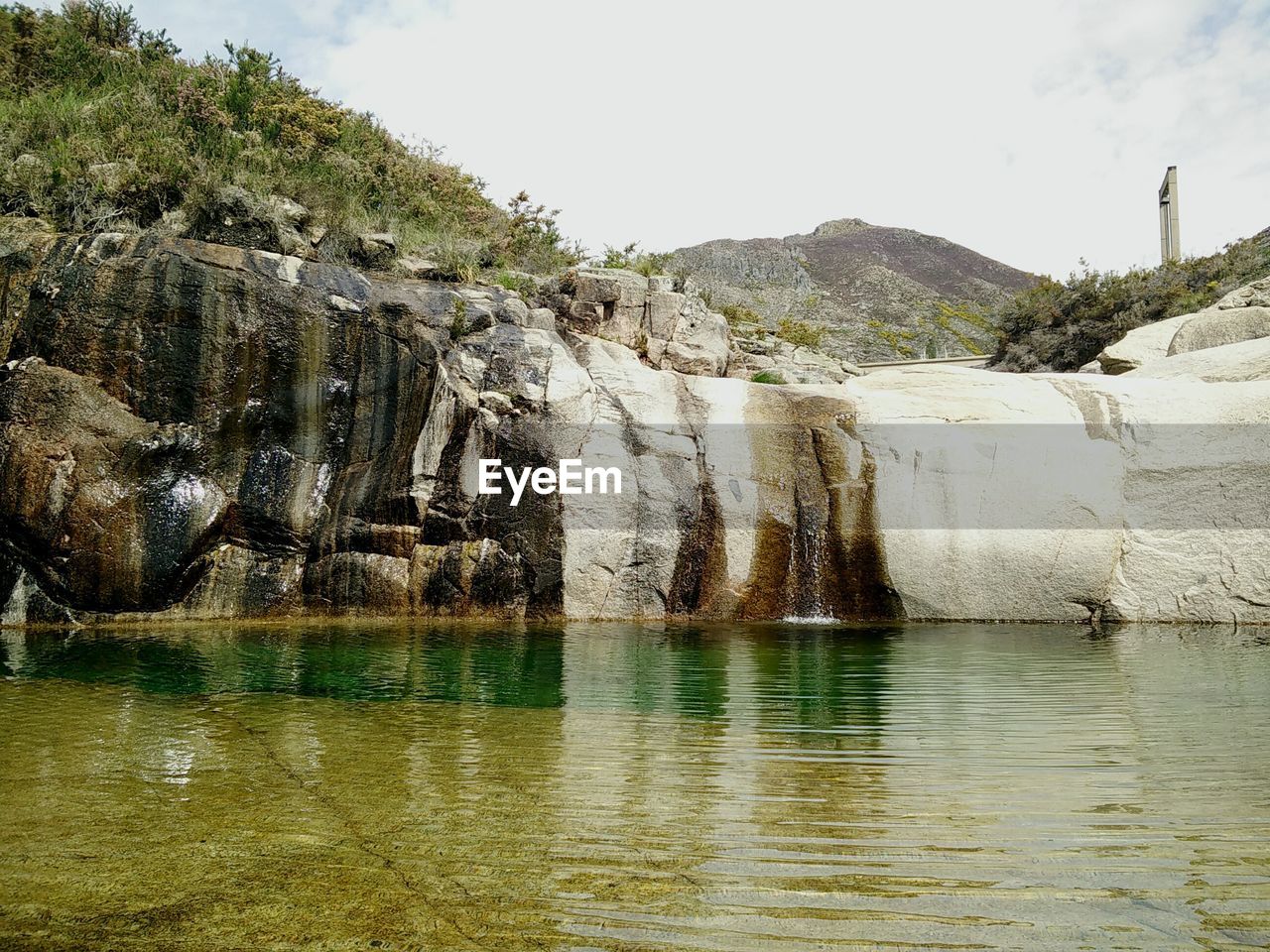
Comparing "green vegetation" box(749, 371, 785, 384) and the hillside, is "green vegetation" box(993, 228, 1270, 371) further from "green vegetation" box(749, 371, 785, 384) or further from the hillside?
"green vegetation" box(749, 371, 785, 384)

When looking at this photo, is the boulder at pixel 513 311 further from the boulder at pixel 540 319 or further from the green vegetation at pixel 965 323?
the green vegetation at pixel 965 323

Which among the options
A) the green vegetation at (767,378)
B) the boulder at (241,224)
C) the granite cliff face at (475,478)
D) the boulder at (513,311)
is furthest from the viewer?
the green vegetation at (767,378)

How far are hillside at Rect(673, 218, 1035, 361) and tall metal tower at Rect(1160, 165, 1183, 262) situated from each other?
10.9 meters

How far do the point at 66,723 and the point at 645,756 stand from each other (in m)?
3.76

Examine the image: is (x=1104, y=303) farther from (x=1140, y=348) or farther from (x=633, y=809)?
(x=633, y=809)

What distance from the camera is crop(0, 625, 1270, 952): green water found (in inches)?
110

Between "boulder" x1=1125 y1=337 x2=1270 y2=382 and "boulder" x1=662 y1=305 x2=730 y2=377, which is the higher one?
"boulder" x1=662 y1=305 x2=730 y2=377

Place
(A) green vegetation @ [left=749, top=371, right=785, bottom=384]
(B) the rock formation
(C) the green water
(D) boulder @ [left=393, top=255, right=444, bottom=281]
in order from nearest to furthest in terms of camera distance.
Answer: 1. (C) the green water
2. (D) boulder @ [left=393, top=255, right=444, bottom=281]
3. (A) green vegetation @ [left=749, top=371, right=785, bottom=384]
4. (B) the rock formation

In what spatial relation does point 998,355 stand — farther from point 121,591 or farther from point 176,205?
point 121,591

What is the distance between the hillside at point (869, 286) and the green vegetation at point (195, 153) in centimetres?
1769

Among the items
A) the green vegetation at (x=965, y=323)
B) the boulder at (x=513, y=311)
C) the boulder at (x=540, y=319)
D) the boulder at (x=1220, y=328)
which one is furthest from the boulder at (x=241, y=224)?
the green vegetation at (x=965, y=323)

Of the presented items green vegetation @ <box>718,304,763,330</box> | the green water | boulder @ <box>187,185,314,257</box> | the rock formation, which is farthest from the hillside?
the green water

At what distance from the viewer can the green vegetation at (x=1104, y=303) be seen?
77.8ft

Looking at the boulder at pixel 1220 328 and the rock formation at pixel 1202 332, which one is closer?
the boulder at pixel 1220 328
